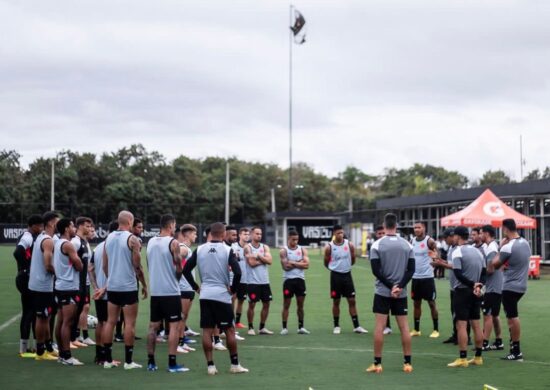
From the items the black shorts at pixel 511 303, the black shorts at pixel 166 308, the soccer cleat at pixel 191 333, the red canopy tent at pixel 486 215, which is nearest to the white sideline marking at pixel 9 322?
the soccer cleat at pixel 191 333

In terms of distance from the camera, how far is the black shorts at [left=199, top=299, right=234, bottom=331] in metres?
11.4

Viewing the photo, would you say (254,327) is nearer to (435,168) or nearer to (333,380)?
(333,380)

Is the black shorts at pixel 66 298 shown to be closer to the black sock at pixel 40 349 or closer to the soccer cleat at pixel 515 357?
the black sock at pixel 40 349

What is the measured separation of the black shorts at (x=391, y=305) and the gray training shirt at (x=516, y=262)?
2143mm

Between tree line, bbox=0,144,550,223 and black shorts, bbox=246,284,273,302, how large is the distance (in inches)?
2508

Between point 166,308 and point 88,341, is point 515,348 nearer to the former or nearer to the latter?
point 166,308

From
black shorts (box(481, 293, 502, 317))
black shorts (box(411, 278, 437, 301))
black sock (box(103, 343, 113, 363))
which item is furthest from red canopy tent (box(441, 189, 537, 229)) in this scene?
black sock (box(103, 343, 113, 363))

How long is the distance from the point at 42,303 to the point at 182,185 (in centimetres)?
8314

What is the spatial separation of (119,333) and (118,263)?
3.72 meters

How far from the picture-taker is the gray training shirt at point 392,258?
1164 centimetres

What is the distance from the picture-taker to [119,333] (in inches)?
594

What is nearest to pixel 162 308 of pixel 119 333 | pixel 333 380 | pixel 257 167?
pixel 333 380

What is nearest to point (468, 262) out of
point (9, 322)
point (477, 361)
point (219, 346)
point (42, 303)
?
point (477, 361)

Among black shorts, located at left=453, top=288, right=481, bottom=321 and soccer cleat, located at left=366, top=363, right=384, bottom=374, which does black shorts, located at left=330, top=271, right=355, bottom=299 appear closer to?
black shorts, located at left=453, top=288, right=481, bottom=321
